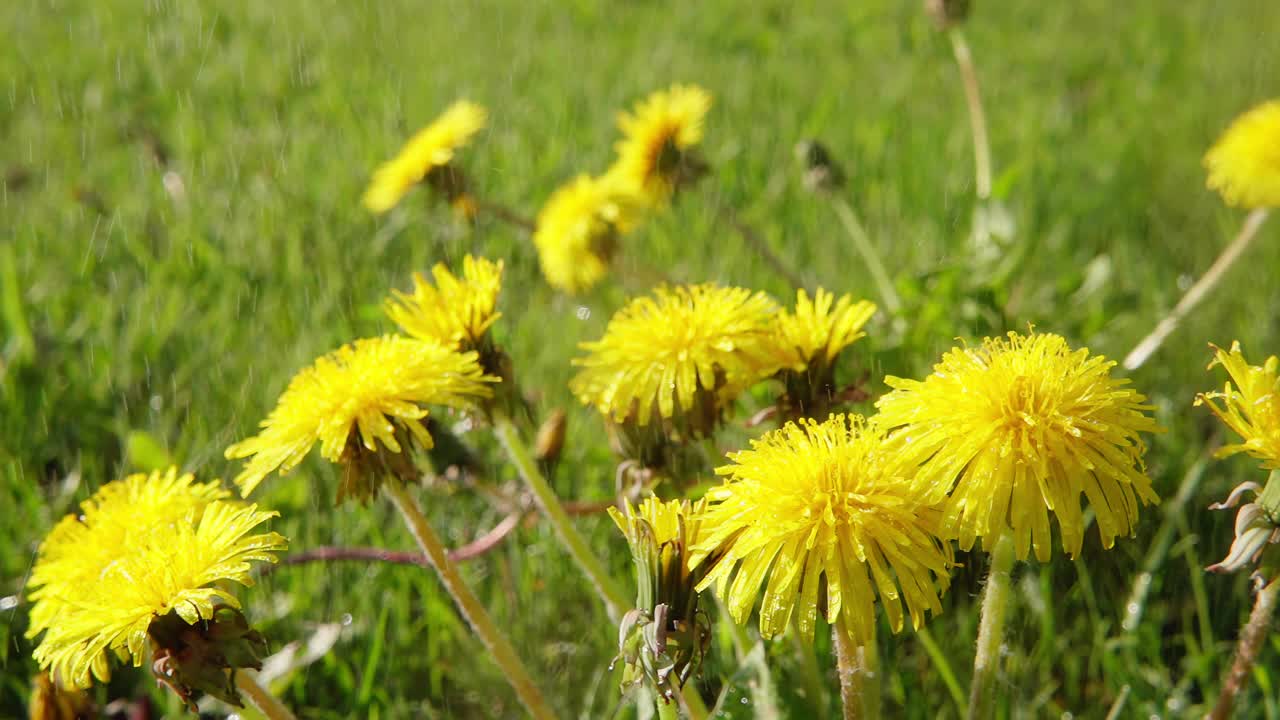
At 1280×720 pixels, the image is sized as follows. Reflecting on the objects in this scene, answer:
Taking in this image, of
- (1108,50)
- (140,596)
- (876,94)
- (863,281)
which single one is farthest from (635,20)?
(140,596)

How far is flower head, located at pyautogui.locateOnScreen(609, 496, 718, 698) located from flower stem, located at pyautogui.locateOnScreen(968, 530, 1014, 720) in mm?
266

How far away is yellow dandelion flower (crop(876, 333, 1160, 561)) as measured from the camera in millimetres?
928

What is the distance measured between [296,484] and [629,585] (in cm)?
66

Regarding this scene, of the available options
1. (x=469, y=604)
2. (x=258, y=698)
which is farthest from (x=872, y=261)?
(x=258, y=698)

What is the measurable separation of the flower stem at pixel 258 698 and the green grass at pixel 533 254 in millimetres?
352

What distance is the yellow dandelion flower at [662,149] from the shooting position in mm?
2285

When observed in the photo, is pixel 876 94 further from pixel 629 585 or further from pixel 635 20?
pixel 629 585

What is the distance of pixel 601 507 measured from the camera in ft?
5.75

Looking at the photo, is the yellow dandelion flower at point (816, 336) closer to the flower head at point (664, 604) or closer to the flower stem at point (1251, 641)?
the flower head at point (664, 604)

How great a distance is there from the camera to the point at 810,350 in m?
1.30

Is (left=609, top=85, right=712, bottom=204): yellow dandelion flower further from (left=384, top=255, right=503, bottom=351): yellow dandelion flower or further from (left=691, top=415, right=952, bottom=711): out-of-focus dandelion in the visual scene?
(left=691, top=415, right=952, bottom=711): out-of-focus dandelion

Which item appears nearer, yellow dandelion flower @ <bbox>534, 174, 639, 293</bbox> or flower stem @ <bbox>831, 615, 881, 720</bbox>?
flower stem @ <bbox>831, 615, 881, 720</bbox>

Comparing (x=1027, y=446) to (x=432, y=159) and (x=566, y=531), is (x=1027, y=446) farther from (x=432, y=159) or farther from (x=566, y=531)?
(x=432, y=159)

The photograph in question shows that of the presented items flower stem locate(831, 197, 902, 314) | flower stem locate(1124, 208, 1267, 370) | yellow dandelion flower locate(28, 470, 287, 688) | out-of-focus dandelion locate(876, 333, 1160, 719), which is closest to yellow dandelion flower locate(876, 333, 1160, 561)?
out-of-focus dandelion locate(876, 333, 1160, 719)
